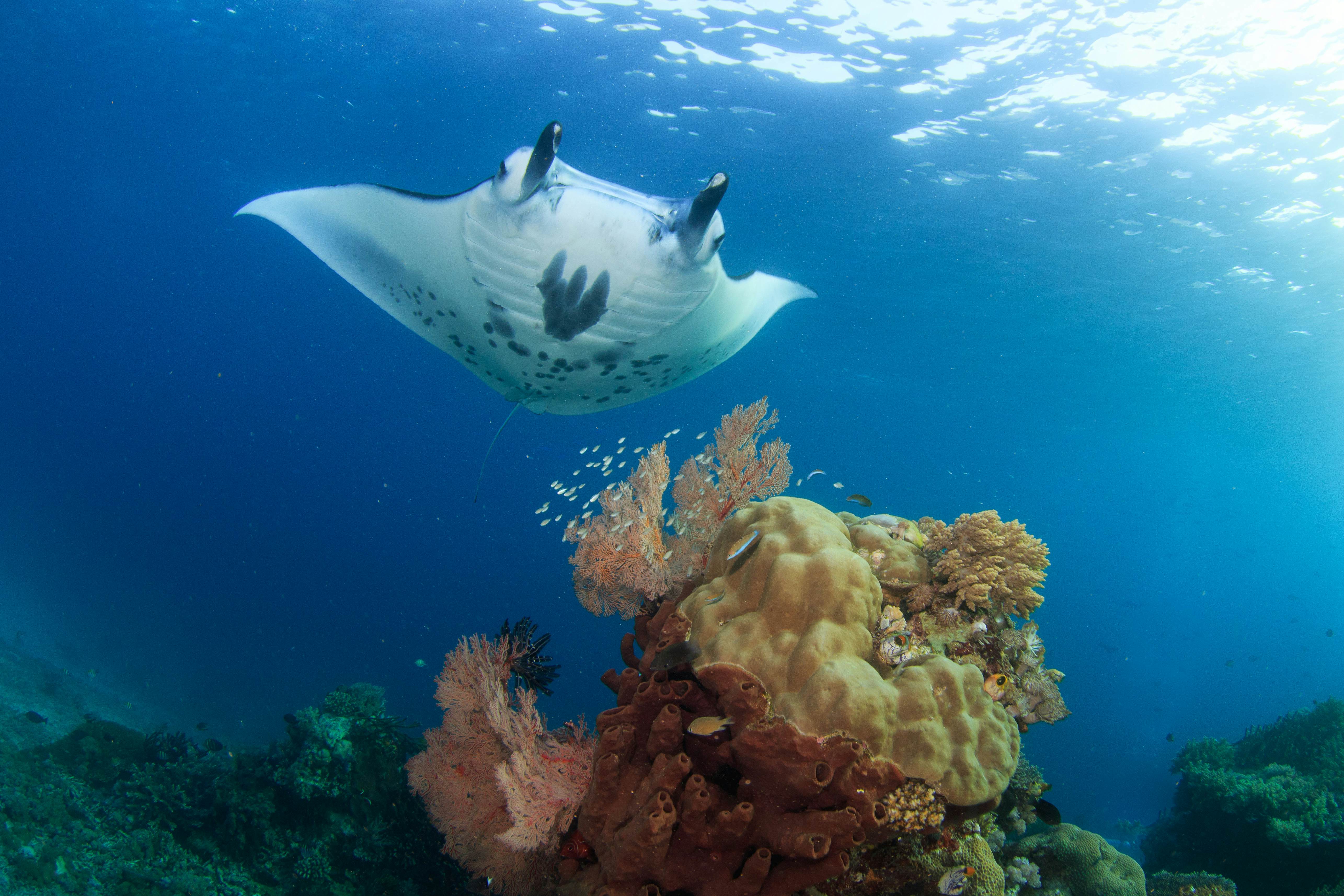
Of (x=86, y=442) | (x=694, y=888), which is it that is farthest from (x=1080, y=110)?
(x=86, y=442)

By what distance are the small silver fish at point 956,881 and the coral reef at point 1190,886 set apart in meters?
4.36

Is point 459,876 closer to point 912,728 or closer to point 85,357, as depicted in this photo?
point 912,728

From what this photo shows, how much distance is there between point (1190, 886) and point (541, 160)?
8524 mm

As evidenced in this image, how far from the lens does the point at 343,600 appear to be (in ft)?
200

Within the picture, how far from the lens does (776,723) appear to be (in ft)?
7.48

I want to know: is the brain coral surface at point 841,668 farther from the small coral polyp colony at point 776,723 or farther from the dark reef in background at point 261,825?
the dark reef in background at point 261,825

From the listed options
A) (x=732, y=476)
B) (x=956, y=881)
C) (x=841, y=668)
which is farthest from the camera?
(x=732, y=476)

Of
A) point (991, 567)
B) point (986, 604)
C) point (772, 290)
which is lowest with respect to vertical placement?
point (986, 604)

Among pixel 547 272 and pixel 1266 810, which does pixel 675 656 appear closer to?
pixel 547 272

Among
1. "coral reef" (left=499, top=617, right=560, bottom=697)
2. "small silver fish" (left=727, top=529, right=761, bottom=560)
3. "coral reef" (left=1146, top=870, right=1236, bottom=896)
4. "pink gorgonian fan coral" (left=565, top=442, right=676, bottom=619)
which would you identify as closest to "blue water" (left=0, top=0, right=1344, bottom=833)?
"coral reef" (left=499, top=617, right=560, bottom=697)

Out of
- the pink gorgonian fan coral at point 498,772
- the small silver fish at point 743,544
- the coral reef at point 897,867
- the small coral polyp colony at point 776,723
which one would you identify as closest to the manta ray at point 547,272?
the small coral polyp colony at point 776,723

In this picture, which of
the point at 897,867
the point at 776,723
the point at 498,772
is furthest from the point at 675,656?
the point at 498,772

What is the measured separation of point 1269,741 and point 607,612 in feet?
44.2

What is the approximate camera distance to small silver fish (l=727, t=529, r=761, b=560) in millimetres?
3123
